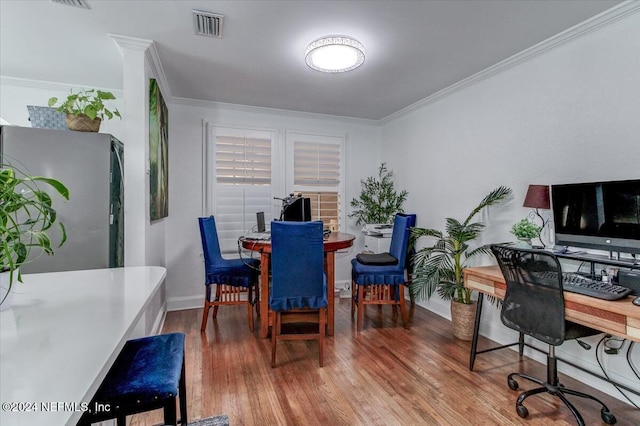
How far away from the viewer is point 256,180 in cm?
416

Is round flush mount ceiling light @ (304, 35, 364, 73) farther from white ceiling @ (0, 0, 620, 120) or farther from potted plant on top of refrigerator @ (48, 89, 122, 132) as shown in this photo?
potted plant on top of refrigerator @ (48, 89, 122, 132)

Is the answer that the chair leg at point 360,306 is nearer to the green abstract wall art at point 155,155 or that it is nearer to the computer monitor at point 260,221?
the computer monitor at point 260,221

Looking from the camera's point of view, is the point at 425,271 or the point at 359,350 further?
the point at 425,271

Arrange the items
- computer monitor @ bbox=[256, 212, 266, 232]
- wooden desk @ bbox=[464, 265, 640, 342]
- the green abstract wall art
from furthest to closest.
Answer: computer monitor @ bbox=[256, 212, 266, 232] → the green abstract wall art → wooden desk @ bbox=[464, 265, 640, 342]

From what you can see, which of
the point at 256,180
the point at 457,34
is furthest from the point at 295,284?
the point at 457,34

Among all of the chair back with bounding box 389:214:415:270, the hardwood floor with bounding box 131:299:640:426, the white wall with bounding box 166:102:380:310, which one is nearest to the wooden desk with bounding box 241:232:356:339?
the hardwood floor with bounding box 131:299:640:426

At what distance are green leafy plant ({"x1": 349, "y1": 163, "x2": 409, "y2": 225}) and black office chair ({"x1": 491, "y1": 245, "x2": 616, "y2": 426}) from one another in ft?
7.65

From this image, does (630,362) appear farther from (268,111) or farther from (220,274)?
(268,111)

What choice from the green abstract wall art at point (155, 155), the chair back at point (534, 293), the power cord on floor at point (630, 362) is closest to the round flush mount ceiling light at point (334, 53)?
the green abstract wall art at point (155, 155)

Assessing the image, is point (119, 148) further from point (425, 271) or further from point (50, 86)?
point (425, 271)

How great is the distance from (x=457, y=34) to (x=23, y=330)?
2942 millimetres

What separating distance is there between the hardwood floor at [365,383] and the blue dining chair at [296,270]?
0.90 feet

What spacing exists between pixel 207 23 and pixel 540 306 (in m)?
2.92

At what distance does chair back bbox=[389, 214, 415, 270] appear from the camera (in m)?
3.23
